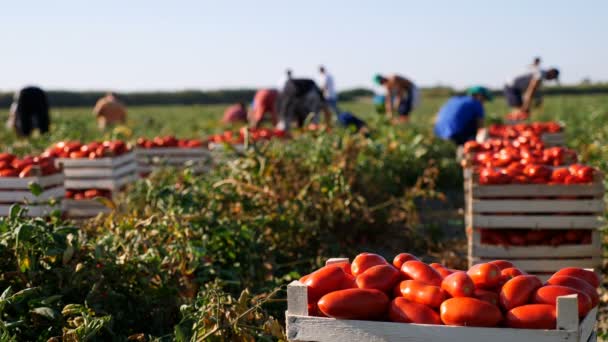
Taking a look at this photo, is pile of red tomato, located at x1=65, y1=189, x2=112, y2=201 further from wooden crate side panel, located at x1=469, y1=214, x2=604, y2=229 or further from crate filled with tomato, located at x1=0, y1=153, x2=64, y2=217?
wooden crate side panel, located at x1=469, y1=214, x2=604, y2=229

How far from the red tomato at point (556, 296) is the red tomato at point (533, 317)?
53 millimetres

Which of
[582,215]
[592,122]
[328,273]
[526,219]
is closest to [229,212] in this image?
[526,219]

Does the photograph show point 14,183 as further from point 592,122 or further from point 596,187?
point 592,122

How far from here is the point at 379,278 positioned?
9.53 ft

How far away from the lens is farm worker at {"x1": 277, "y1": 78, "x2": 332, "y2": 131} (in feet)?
40.5

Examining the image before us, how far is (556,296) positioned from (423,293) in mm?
443

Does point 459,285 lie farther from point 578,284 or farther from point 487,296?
point 578,284

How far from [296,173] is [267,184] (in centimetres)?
44

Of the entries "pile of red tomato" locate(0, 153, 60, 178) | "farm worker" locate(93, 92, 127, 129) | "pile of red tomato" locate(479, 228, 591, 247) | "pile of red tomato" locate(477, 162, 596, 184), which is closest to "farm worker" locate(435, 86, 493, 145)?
"pile of red tomato" locate(477, 162, 596, 184)

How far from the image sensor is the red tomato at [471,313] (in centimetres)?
265

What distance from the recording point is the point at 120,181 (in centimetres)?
795

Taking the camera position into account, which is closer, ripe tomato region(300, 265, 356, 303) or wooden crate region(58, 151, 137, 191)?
ripe tomato region(300, 265, 356, 303)

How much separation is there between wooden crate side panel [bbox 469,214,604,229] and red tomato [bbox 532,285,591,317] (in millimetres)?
2701

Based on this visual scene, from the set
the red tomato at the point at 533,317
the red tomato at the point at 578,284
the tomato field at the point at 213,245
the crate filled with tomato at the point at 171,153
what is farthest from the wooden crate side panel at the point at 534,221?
the crate filled with tomato at the point at 171,153
